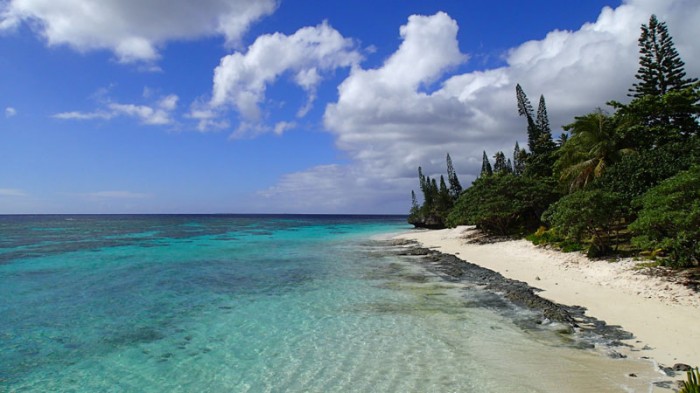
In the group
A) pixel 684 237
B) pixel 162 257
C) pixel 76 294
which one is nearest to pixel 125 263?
pixel 162 257

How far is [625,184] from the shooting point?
1789 cm

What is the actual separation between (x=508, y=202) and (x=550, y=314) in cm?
2006

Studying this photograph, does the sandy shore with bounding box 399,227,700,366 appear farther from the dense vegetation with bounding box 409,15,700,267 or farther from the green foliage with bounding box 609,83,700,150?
the green foliage with bounding box 609,83,700,150

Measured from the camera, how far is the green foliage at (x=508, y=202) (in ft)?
97.2

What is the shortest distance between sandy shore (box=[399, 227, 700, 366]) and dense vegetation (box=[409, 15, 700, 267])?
3.86ft

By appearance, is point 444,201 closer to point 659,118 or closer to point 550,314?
point 659,118

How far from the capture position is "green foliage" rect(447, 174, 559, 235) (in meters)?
29.6

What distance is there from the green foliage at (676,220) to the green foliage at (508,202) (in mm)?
16419

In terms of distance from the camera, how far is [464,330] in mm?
10148

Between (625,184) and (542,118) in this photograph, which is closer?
(625,184)

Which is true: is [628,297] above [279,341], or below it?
above

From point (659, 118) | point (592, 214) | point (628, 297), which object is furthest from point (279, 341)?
point (659, 118)

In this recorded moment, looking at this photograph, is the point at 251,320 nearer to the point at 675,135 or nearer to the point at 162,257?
the point at 162,257

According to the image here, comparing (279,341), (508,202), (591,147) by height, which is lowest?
(279,341)
